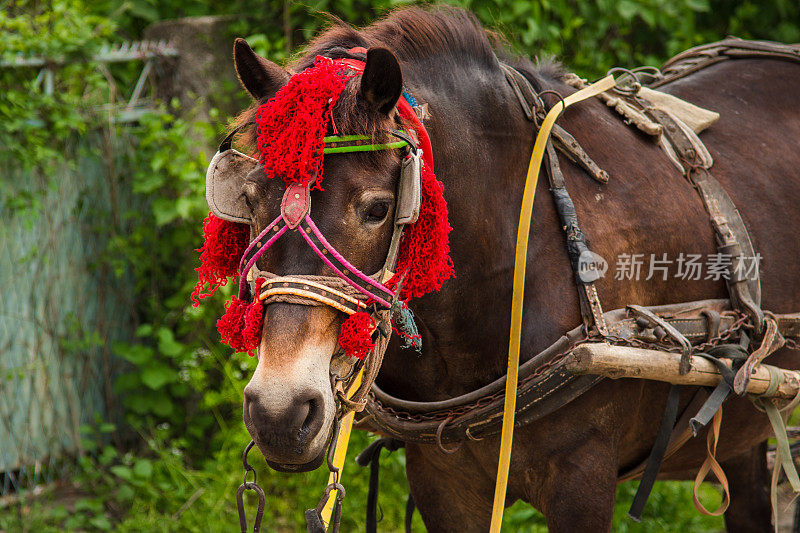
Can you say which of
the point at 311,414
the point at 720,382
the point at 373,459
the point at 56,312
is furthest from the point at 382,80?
the point at 56,312

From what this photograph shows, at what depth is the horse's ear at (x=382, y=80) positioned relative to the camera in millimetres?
1409

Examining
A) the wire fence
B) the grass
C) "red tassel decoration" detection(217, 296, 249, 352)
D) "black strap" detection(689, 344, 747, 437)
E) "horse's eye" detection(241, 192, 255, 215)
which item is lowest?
the grass

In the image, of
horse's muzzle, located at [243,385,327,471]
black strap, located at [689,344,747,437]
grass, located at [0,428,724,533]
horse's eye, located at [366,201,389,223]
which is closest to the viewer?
horse's muzzle, located at [243,385,327,471]

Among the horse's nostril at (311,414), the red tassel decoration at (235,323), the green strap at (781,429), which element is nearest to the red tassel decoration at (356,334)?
the horse's nostril at (311,414)

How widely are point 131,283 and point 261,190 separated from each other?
2986 millimetres

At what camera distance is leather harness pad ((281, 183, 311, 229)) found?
137 cm

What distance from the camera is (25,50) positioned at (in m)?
3.57

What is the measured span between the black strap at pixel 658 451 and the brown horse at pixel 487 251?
57 mm

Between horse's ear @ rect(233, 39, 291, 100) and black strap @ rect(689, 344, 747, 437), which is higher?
horse's ear @ rect(233, 39, 291, 100)

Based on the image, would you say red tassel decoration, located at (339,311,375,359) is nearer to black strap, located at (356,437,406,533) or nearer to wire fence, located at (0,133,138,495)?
black strap, located at (356,437,406,533)

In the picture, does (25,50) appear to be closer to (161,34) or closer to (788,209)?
(161,34)

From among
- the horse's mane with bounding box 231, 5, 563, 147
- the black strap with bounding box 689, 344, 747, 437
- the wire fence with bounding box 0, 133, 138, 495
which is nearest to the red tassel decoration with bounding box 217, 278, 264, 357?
the horse's mane with bounding box 231, 5, 563, 147

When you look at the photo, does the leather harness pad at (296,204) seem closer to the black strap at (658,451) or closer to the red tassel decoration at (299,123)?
the red tassel decoration at (299,123)

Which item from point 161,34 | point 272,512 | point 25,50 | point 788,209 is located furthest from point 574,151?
point 161,34
